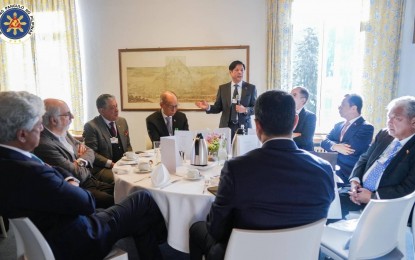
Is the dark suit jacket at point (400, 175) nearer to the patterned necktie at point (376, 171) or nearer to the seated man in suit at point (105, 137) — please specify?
the patterned necktie at point (376, 171)

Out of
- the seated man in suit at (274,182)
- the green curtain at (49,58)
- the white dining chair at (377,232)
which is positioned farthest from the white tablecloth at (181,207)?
the green curtain at (49,58)

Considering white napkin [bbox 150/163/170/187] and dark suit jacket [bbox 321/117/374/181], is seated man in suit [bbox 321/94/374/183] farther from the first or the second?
white napkin [bbox 150/163/170/187]

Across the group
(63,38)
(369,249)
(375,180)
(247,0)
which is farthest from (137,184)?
(63,38)

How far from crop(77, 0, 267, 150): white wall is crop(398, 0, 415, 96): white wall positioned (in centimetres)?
209

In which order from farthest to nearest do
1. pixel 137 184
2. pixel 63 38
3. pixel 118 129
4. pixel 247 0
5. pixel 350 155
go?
1. pixel 63 38
2. pixel 247 0
3. pixel 118 129
4. pixel 350 155
5. pixel 137 184

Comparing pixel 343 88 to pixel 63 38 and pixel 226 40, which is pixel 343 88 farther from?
pixel 63 38

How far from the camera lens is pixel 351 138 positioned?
2.99 metres

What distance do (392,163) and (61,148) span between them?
8.36ft

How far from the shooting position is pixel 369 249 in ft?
5.01

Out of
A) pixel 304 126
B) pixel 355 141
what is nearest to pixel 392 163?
pixel 355 141

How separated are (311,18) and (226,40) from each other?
4.62 feet

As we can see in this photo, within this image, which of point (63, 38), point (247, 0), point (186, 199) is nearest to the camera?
point (186, 199)

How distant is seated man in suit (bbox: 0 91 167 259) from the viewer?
1346mm

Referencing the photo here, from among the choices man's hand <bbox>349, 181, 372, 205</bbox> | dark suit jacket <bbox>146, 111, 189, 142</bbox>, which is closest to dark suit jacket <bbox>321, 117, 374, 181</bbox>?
man's hand <bbox>349, 181, 372, 205</bbox>
